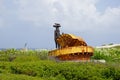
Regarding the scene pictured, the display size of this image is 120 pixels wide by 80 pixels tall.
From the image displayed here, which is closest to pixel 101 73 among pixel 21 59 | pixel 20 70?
pixel 20 70

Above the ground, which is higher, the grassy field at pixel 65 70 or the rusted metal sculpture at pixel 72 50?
the rusted metal sculpture at pixel 72 50

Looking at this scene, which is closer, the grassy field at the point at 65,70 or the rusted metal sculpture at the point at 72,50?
the grassy field at the point at 65,70

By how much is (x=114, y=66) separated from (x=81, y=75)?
119cm

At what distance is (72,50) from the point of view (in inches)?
752

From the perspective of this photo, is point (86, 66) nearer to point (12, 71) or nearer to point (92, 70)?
point (92, 70)

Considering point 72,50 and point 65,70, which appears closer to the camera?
point 65,70

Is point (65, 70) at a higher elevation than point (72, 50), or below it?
below

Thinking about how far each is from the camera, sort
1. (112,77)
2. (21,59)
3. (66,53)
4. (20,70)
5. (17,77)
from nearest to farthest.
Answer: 1. (17,77)
2. (112,77)
3. (20,70)
4. (21,59)
5. (66,53)

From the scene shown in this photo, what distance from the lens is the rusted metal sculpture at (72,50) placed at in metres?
19.1

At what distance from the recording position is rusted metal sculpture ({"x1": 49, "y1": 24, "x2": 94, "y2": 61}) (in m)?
19.1

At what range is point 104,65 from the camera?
1446 cm

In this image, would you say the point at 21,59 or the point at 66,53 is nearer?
the point at 21,59

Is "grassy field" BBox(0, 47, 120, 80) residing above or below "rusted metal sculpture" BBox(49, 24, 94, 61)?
below

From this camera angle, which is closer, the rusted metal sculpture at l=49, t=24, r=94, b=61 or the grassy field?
the grassy field
